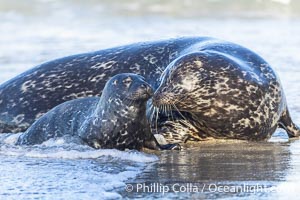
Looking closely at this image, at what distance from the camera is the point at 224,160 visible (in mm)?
7012

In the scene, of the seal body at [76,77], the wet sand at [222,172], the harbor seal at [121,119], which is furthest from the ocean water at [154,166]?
the seal body at [76,77]

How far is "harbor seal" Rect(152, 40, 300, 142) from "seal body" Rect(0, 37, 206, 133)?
0.90 meters

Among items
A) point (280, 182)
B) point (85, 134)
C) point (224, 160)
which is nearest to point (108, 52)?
point (85, 134)

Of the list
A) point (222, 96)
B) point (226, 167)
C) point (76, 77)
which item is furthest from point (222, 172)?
point (76, 77)

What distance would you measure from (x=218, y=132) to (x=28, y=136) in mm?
1636

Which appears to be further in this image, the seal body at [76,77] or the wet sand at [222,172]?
the seal body at [76,77]

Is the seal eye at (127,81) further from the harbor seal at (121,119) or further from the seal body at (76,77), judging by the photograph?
the seal body at (76,77)

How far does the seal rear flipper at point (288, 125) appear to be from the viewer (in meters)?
8.19

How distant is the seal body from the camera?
8906 mm

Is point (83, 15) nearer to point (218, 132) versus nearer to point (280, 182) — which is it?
point (218, 132)

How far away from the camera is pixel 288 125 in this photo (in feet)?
27.0

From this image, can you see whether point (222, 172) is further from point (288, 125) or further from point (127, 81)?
point (288, 125)

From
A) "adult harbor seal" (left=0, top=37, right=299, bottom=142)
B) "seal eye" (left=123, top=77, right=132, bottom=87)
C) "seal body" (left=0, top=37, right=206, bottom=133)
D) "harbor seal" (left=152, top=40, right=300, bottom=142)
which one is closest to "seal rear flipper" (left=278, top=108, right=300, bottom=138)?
"adult harbor seal" (left=0, top=37, right=299, bottom=142)

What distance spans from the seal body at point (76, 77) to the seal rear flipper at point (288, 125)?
1249mm
